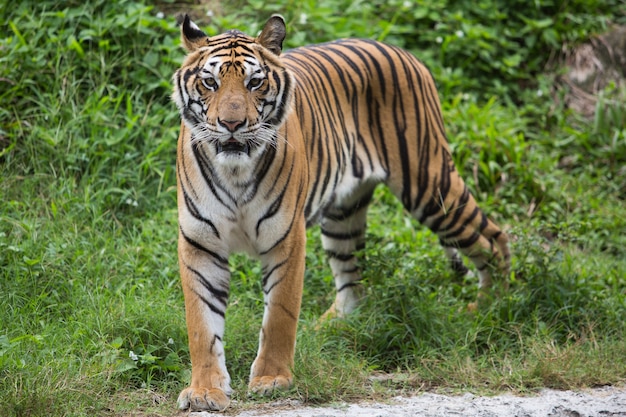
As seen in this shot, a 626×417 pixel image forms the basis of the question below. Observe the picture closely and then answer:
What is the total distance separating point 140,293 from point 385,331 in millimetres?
1318

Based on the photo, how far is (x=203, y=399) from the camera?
372 centimetres

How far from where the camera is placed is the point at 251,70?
378 cm

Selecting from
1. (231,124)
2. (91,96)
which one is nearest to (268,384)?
(231,124)

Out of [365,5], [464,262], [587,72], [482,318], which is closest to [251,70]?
[482,318]

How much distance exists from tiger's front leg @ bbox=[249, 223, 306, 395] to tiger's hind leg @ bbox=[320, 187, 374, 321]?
1097 millimetres

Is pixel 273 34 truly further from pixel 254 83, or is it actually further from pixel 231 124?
pixel 231 124

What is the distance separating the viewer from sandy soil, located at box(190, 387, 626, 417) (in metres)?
3.78

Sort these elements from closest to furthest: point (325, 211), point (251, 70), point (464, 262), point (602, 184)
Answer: point (251, 70), point (325, 211), point (464, 262), point (602, 184)

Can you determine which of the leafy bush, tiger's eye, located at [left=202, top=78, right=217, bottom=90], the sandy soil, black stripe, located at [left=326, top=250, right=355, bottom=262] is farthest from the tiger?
the leafy bush

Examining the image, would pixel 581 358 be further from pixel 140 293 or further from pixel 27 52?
pixel 27 52

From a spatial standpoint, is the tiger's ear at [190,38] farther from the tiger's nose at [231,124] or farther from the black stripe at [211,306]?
the black stripe at [211,306]

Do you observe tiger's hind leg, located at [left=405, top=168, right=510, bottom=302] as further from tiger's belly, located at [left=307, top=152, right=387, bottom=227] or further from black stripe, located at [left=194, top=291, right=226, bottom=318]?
black stripe, located at [left=194, top=291, right=226, bottom=318]

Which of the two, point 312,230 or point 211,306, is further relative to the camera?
point 312,230

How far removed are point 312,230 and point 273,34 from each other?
7.53ft
